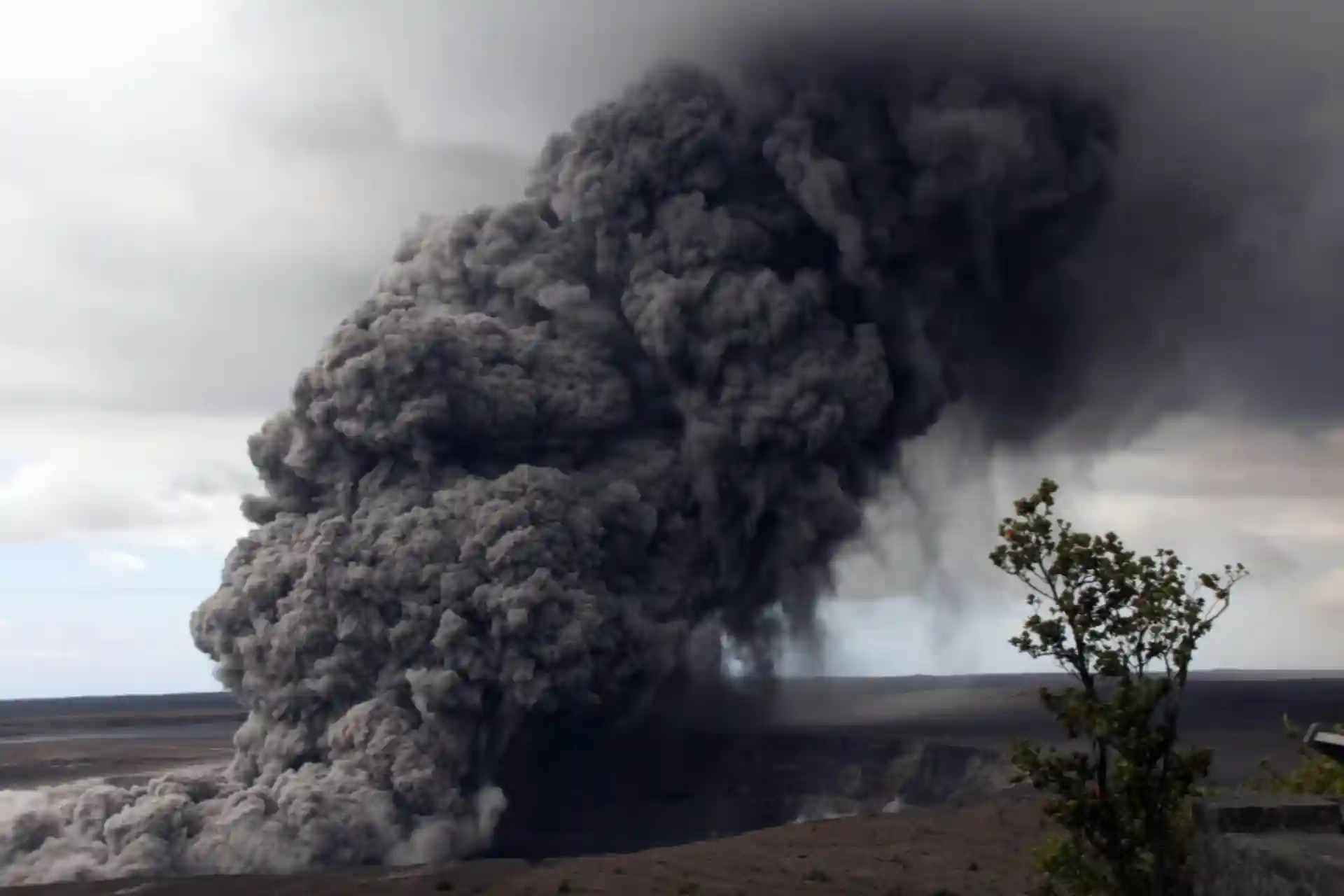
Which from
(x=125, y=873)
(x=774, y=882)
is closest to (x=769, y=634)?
(x=774, y=882)

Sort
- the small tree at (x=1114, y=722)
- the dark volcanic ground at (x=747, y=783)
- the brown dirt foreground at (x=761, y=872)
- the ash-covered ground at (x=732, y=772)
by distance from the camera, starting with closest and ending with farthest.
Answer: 1. the small tree at (x=1114, y=722)
2. the brown dirt foreground at (x=761, y=872)
3. the dark volcanic ground at (x=747, y=783)
4. the ash-covered ground at (x=732, y=772)

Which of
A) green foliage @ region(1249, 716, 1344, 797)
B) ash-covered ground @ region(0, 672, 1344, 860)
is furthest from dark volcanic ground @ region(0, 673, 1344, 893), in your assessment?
green foliage @ region(1249, 716, 1344, 797)

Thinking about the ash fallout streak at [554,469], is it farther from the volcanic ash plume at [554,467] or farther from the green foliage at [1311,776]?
the green foliage at [1311,776]

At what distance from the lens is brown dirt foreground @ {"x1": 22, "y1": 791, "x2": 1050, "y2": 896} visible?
94.2 feet

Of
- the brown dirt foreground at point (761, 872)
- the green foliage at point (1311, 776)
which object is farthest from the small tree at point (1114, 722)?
the brown dirt foreground at point (761, 872)

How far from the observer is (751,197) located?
143 ft

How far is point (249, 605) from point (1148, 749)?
31.1 meters

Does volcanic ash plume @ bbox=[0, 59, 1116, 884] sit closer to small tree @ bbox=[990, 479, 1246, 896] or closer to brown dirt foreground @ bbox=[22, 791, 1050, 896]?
brown dirt foreground @ bbox=[22, 791, 1050, 896]

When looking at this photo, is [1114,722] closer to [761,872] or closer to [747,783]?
[761,872]

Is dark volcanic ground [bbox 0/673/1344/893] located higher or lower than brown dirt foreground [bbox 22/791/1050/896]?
higher

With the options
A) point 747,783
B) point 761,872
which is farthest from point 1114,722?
point 747,783

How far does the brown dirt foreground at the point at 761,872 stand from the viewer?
94.2ft

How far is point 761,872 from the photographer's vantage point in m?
30.4

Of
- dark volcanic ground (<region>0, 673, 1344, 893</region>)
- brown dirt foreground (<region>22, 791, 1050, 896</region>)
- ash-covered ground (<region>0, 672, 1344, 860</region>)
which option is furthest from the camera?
ash-covered ground (<region>0, 672, 1344, 860</region>)
